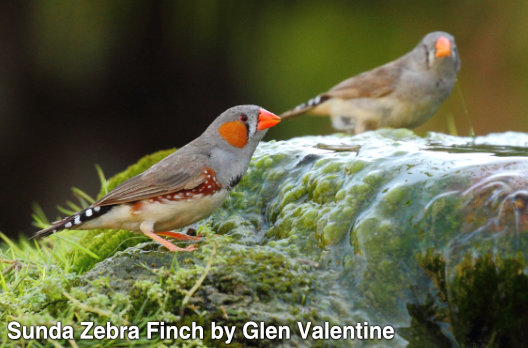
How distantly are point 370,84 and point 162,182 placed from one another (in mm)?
3040

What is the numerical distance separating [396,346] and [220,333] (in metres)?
0.56

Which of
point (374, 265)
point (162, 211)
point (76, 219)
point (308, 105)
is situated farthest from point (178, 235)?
point (308, 105)

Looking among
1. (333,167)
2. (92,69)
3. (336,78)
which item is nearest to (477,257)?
(333,167)

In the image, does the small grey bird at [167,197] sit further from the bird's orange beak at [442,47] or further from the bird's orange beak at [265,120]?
the bird's orange beak at [442,47]

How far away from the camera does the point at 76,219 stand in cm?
262

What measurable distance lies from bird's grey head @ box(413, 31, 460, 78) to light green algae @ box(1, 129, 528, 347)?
2.61 m

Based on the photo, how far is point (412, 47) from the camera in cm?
601

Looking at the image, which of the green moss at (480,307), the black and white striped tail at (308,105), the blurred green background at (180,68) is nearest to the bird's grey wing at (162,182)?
the green moss at (480,307)

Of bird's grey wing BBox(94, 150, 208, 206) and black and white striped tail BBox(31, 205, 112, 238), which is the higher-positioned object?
bird's grey wing BBox(94, 150, 208, 206)

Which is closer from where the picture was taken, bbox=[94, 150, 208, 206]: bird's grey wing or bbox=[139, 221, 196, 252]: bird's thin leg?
bbox=[139, 221, 196, 252]: bird's thin leg

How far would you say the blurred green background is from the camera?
5.72 metres

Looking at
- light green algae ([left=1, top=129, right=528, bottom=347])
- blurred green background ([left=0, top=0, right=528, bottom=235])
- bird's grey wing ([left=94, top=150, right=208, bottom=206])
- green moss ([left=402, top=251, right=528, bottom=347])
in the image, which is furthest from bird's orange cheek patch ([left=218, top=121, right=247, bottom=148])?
blurred green background ([left=0, top=0, right=528, bottom=235])

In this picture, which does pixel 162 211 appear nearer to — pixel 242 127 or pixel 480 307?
pixel 242 127

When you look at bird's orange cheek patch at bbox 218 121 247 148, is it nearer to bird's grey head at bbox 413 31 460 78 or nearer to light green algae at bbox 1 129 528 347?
light green algae at bbox 1 129 528 347
